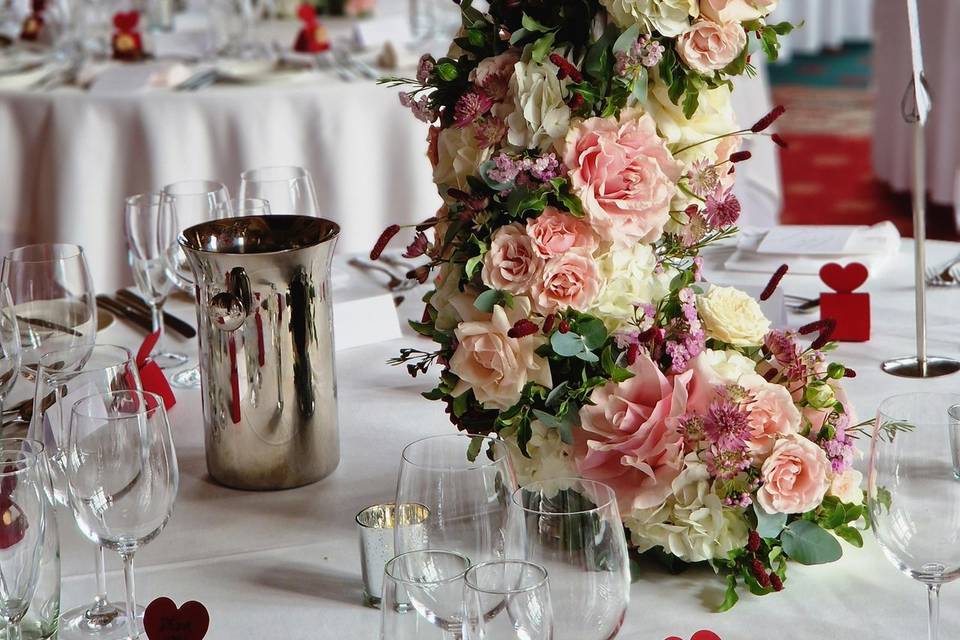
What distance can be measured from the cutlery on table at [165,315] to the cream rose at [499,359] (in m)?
0.79

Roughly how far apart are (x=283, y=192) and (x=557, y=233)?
2.58 feet

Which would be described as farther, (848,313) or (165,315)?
(165,315)

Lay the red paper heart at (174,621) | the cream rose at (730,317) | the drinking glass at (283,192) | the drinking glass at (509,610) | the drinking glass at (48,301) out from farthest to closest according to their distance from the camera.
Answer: the drinking glass at (283,192) → the drinking glass at (48,301) → the cream rose at (730,317) → the red paper heart at (174,621) → the drinking glass at (509,610)

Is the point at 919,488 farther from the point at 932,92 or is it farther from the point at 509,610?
the point at 932,92

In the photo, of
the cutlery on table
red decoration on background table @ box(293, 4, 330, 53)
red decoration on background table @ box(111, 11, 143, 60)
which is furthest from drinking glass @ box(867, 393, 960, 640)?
red decoration on background table @ box(111, 11, 143, 60)

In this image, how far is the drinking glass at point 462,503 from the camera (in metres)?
0.82

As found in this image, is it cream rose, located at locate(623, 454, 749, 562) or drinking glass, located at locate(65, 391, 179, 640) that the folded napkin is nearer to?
cream rose, located at locate(623, 454, 749, 562)

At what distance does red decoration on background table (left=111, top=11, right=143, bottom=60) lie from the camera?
321 centimetres

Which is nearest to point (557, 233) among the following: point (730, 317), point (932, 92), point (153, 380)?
point (730, 317)

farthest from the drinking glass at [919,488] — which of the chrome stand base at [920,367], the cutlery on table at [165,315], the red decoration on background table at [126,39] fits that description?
the red decoration on background table at [126,39]

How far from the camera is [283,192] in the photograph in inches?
66.4

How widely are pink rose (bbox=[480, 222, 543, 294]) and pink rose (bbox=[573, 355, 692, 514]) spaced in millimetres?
114

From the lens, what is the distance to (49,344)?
1.34 meters

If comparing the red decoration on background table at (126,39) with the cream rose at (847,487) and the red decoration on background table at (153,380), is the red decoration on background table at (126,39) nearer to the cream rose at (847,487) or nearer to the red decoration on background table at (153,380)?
the red decoration on background table at (153,380)
